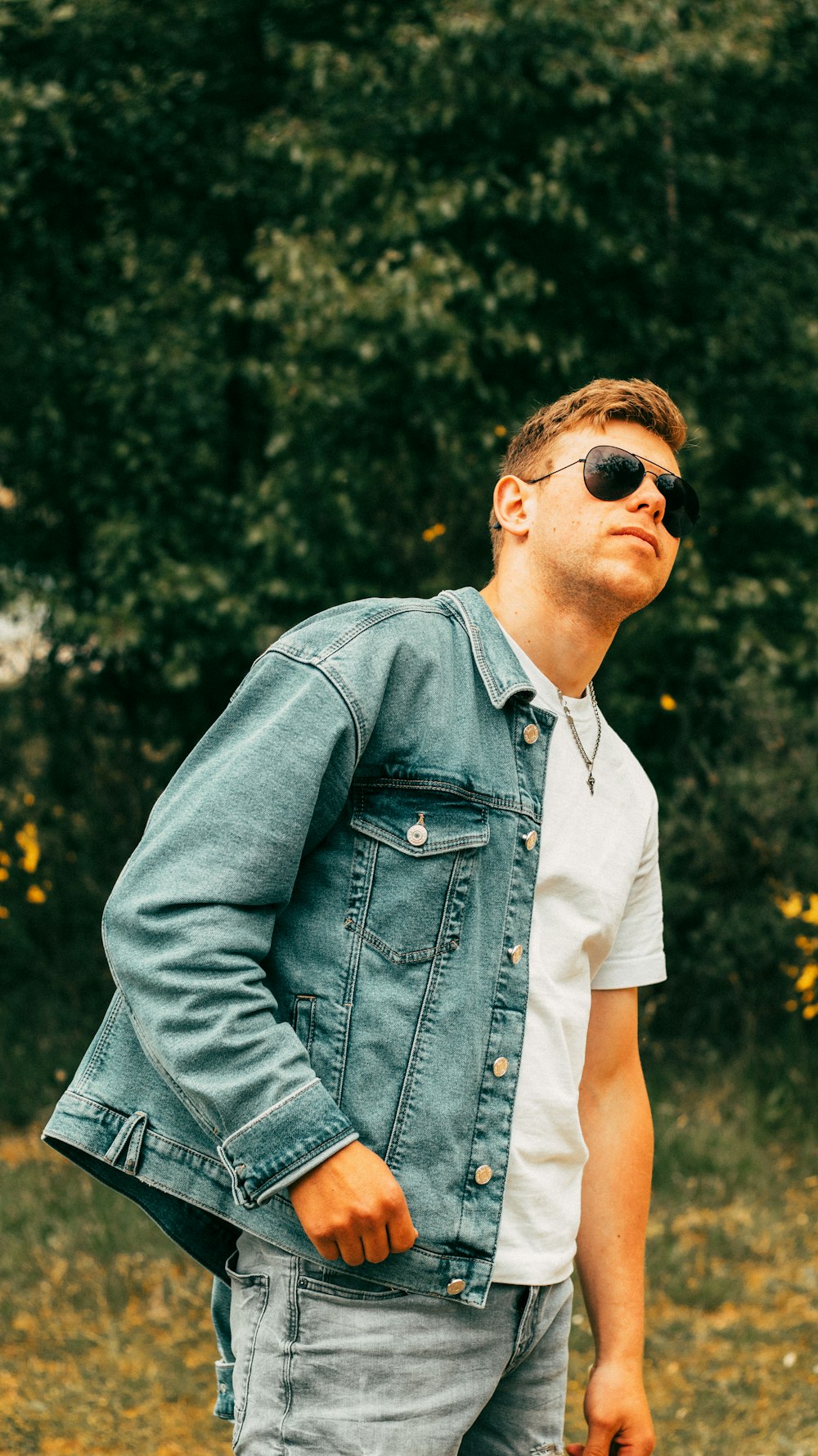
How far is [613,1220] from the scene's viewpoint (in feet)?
6.07

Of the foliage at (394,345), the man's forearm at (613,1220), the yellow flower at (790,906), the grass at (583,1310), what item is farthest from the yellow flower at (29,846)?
the man's forearm at (613,1220)

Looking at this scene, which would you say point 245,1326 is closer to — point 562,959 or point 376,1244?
point 376,1244

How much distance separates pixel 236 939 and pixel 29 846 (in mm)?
4965

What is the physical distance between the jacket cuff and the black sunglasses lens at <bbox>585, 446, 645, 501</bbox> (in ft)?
2.85

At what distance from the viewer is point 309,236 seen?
6039 mm

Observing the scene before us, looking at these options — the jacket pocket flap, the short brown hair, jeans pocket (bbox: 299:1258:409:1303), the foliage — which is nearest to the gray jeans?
jeans pocket (bbox: 299:1258:409:1303)

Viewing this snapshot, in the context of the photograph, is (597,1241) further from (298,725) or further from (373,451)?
(373,451)

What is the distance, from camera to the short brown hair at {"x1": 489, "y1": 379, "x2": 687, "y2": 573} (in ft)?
5.84

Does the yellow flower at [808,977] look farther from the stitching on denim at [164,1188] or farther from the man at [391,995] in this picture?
the stitching on denim at [164,1188]

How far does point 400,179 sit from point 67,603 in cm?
262

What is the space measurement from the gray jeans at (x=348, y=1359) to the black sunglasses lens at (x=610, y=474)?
40.1 inches

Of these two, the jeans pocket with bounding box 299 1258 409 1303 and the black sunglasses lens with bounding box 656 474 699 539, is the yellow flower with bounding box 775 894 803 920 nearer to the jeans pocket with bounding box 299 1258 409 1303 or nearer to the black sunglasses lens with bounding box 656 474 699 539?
the black sunglasses lens with bounding box 656 474 699 539

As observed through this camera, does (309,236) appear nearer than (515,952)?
No

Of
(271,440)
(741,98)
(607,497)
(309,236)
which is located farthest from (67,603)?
(607,497)
